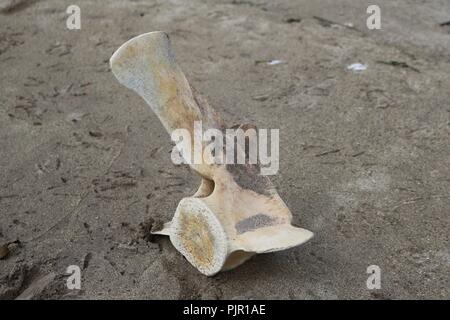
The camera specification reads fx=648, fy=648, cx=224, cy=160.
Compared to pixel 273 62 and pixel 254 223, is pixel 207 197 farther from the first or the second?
pixel 273 62

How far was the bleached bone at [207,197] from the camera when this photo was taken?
1.91 m

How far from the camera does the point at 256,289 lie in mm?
1960

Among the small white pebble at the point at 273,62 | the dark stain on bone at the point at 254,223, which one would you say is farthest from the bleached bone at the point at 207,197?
the small white pebble at the point at 273,62

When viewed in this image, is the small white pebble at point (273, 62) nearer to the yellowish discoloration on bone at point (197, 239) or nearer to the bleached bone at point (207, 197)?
the bleached bone at point (207, 197)

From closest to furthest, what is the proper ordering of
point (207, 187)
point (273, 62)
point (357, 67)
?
point (207, 187) → point (357, 67) → point (273, 62)

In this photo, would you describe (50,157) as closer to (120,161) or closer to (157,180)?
(120,161)

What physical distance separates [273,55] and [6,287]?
2.11m

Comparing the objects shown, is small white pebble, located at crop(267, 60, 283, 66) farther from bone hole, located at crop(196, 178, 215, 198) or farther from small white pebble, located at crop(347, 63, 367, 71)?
bone hole, located at crop(196, 178, 215, 198)

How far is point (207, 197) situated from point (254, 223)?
0.17 m

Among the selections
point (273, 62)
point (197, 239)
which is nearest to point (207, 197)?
point (197, 239)

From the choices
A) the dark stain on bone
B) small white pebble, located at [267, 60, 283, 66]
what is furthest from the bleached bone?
small white pebble, located at [267, 60, 283, 66]

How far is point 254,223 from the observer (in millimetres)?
1994

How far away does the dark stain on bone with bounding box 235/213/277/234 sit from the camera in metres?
1.95
